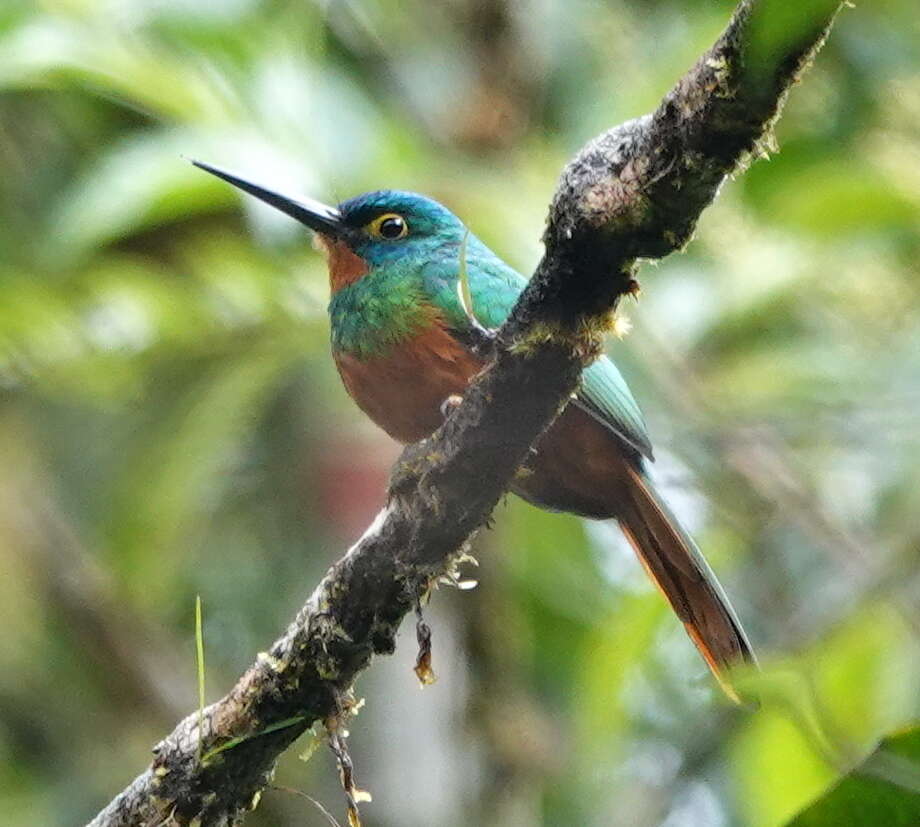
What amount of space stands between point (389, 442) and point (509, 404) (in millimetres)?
2185

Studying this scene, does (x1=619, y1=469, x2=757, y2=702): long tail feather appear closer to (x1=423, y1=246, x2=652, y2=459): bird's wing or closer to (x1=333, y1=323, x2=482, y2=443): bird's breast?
(x1=423, y1=246, x2=652, y2=459): bird's wing

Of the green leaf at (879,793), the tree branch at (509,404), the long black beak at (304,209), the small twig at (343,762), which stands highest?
the long black beak at (304,209)

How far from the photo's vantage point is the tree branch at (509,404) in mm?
1327

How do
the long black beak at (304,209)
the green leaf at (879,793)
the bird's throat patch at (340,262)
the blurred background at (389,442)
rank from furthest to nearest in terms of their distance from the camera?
the blurred background at (389,442) → the bird's throat patch at (340,262) → the long black beak at (304,209) → the green leaf at (879,793)

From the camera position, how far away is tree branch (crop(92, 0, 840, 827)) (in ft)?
4.35

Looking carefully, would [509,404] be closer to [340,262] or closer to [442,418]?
[442,418]

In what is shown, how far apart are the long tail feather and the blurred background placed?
24 cm

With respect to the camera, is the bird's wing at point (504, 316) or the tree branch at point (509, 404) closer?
the tree branch at point (509, 404)

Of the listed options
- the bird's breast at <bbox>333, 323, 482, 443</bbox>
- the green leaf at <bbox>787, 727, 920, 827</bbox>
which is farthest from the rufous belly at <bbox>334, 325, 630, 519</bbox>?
the green leaf at <bbox>787, 727, 920, 827</bbox>

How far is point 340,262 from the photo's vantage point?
2.91 m

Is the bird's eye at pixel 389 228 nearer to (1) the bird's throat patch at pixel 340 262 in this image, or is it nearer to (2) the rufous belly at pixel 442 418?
(1) the bird's throat patch at pixel 340 262

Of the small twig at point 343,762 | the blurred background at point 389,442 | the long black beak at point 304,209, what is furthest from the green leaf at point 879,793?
the long black beak at point 304,209

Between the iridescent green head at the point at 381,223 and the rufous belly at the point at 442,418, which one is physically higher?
the iridescent green head at the point at 381,223

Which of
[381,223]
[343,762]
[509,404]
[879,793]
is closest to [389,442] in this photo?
[381,223]
